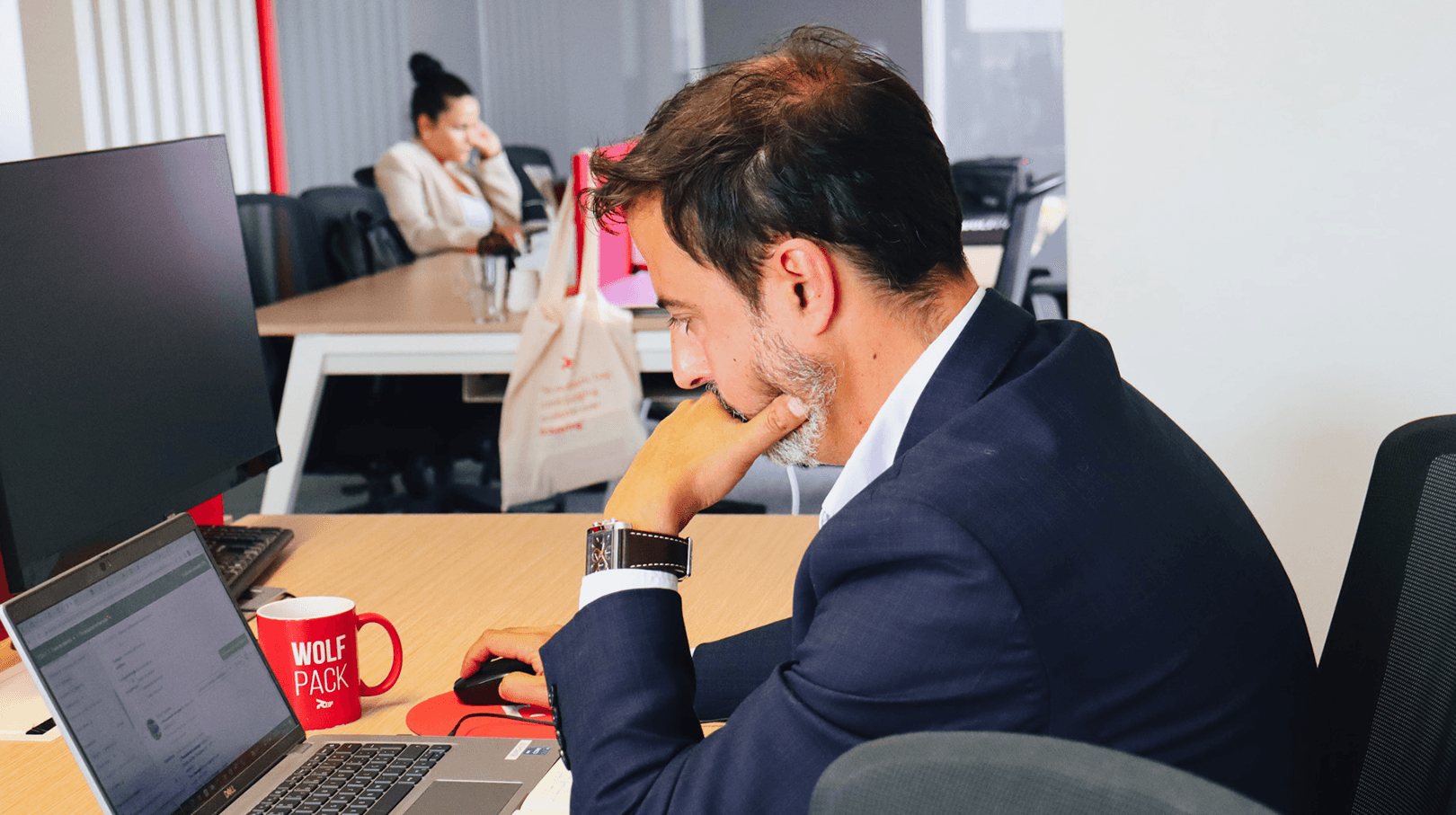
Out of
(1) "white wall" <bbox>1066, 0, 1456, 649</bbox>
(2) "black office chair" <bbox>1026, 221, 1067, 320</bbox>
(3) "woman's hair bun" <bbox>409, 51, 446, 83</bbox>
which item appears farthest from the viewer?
(3) "woman's hair bun" <bbox>409, 51, 446, 83</bbox>

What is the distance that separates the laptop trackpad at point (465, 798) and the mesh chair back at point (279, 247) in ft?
9.66

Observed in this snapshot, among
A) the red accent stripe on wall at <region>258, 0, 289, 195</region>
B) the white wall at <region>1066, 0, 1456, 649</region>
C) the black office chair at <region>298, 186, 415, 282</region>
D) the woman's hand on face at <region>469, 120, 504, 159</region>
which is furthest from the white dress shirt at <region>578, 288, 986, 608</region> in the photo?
the red accent stripe on wall at <region>258, 0, 289, 195</region>

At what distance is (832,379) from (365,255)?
3.56 metres

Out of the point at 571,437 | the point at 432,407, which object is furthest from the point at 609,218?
the point at 432,407

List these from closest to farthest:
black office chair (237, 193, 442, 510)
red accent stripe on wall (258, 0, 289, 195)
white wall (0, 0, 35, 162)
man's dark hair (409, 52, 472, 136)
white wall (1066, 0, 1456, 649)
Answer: white wall (1066, 0, 1456, 649), white wall (0, 0, 35, 162), black office chair (237, 193, 442, 510), man's dark hair (409, 52, 472, 136), red accent stripe on wall (258, 0, 289, 195)

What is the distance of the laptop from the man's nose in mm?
319

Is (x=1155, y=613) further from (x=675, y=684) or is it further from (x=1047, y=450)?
(x=675, y=684)

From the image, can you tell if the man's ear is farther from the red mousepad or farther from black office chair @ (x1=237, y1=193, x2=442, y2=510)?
black office chair @ (x1=237, y1=193, x2=442, y2=510)

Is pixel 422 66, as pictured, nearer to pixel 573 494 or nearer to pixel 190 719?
pixel 573 494

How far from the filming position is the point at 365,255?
4.21 metres

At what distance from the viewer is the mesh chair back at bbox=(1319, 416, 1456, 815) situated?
2.75 ft

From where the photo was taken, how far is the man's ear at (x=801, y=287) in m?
0.87

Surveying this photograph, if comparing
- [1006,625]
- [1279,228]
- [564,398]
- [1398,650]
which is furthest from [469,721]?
[564,398]

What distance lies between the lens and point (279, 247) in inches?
149
